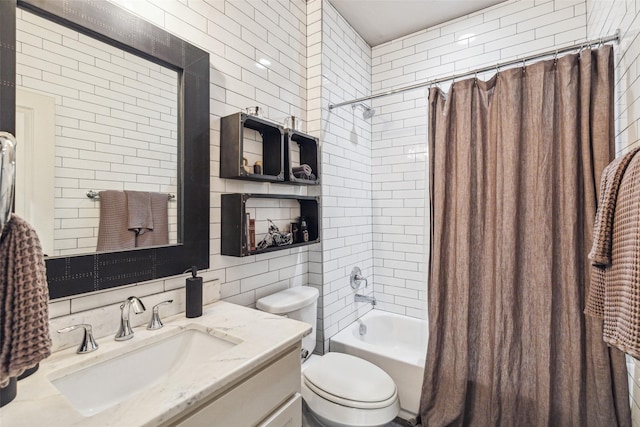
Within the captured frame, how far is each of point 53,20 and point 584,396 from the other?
102 inches

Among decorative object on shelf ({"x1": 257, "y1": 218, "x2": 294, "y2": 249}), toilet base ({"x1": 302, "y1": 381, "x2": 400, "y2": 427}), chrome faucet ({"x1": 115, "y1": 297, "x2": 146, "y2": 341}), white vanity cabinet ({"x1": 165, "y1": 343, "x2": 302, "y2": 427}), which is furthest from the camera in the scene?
decorative object on shelf ({"x1": 257, "y1": 218, "x2": 294, "y2": 249})

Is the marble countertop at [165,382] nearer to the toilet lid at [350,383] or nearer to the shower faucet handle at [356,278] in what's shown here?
the toilet lid at [350,383]

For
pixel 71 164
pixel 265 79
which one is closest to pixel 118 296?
pixel 71 164

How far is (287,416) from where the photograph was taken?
1024mm

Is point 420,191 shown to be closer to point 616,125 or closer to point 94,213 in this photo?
point 616,125

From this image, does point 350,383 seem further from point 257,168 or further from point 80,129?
point 80,129

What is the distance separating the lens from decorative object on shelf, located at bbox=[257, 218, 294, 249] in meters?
1.60

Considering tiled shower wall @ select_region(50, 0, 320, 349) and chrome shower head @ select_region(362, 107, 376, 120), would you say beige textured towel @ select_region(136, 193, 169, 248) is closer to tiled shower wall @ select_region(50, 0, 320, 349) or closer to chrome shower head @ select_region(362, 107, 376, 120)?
tiled shower wall @ select_region(50, 0, 320, 349)

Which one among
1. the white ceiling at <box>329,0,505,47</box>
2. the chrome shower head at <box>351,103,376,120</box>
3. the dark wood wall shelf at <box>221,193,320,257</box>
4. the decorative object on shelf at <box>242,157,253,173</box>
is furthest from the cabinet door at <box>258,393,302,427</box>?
the white ceiling at <box>329,0,505,47</box>

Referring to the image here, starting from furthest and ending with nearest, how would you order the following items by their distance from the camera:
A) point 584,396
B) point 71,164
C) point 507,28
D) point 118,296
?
1. point 507,28
2. point 584,396
3. point 118,296
4. point 71,164

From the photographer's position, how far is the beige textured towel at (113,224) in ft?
3.46

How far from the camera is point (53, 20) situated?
3.11ft

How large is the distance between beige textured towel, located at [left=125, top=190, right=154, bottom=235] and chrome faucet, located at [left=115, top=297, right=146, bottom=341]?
27cm

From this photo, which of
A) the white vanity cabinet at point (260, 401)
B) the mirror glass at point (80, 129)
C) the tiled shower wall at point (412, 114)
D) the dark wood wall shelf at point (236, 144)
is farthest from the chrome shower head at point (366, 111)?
the white vanity cabinet at point (260, 401)
